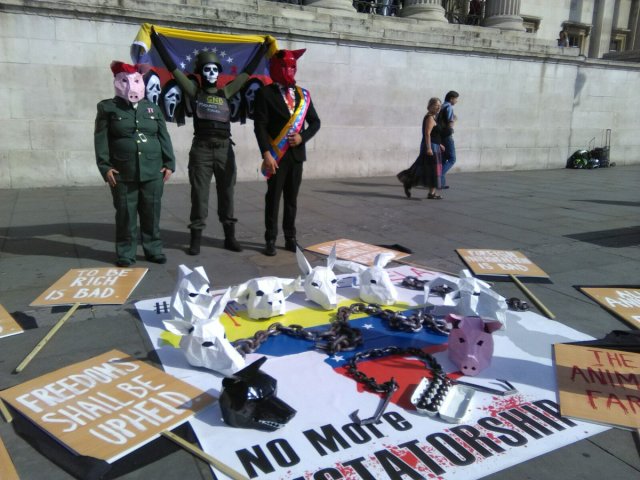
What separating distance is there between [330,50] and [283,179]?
7.42 metres

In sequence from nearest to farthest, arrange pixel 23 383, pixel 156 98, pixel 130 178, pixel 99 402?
A: pixel 99 402 < pixel 23 383 < pixel 130 178 < pixel 156 98

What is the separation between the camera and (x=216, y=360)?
9.26 ft

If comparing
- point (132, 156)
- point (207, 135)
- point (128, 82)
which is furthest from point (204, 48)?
point (132, 156)

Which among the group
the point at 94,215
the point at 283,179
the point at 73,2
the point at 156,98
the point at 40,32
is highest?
the point at 73,2

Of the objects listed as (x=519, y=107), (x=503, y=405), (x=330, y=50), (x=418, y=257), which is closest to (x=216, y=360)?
(x=503, y=405)

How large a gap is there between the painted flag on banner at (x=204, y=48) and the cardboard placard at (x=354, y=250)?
2062 millimetres

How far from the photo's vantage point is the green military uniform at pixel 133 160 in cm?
466

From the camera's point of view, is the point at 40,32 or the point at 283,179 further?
the point at 40,32

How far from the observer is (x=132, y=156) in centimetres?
474

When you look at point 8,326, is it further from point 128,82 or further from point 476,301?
point 476,301

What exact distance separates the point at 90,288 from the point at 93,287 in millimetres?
28

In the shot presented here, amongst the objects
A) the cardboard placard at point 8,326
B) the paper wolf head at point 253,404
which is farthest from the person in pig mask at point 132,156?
the paper wolf head at point 253,404

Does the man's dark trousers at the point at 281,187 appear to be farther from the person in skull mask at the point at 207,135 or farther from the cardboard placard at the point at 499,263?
the cardboard placard at the point at 499,263

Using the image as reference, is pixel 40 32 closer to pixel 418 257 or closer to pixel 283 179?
pixel 283 179
